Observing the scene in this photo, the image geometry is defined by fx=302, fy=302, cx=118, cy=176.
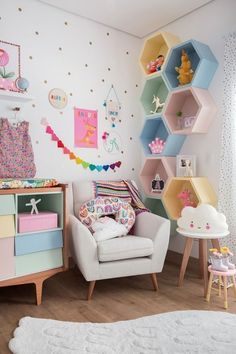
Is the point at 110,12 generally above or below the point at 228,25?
above

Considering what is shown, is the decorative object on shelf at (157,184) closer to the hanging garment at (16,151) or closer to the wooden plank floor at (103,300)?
the wooden plank floor at (103,300)

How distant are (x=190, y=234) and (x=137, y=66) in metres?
2.09

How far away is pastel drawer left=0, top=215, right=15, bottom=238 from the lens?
199 centimetres

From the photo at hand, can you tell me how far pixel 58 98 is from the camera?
285 cm

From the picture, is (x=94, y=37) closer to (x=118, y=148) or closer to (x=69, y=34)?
(x=69, y=34)

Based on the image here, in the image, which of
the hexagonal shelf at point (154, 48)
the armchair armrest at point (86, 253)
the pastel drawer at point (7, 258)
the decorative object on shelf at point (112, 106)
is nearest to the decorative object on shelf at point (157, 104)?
the hexagonal shelf at point (154, 48)

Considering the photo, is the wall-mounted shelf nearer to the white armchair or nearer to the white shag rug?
the white armchair

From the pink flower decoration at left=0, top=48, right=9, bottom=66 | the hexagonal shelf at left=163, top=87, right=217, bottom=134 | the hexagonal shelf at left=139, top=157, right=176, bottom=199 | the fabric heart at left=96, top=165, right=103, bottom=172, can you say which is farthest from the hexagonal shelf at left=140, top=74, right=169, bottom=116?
the pink flower decoration at left=0, top=48, right=9, bottom=66

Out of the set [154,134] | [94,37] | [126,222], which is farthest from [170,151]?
[94,37]

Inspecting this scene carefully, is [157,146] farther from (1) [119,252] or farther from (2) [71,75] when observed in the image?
(1) [119,252]

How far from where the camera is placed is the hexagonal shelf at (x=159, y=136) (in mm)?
2971

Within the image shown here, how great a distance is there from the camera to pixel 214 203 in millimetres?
2719

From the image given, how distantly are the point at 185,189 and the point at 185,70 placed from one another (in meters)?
1.12

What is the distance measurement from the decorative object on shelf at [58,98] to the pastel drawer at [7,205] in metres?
1.15
